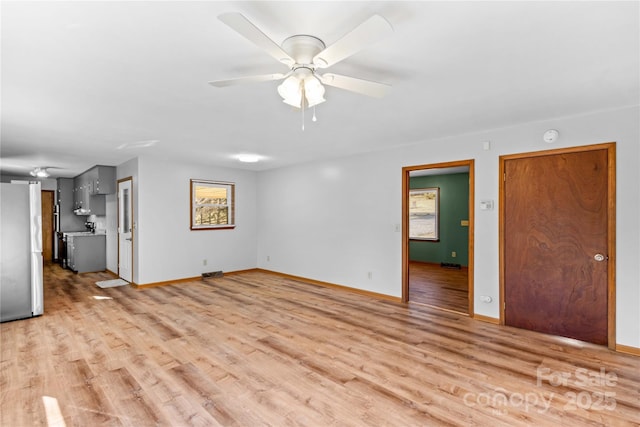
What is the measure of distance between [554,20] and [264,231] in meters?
6.30

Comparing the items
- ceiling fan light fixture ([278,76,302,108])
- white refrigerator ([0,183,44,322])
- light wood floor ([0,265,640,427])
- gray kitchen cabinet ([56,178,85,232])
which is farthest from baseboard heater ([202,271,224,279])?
ceiling fan light fixture ([278,76,302,108])

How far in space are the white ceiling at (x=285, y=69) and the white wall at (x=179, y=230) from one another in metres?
1.87

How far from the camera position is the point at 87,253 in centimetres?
703

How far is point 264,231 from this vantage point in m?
7.28

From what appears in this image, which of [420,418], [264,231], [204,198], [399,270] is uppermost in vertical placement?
[204,198]

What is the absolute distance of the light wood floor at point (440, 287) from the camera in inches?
186

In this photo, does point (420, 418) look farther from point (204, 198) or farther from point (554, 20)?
point (204, 198)

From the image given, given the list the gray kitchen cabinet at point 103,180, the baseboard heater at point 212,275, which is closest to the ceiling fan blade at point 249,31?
the baseboard heater at point 212,275

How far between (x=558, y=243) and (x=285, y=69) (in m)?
3.36

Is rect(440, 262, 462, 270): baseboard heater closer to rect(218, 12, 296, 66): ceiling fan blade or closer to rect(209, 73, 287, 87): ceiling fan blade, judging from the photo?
rect(209, 73, 287, 87): ceiling fan blade

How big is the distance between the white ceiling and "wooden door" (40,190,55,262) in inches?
234

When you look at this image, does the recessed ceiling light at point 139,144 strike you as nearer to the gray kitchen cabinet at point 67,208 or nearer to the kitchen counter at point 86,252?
the kitchen counter at point 86,252

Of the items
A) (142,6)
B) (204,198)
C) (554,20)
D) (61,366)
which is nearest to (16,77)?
(142,6)

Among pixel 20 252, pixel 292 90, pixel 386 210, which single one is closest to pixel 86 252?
pixel 20 252
